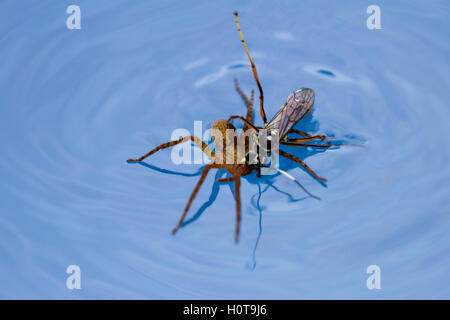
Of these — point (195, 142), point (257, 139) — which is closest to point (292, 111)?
point (257, 139)

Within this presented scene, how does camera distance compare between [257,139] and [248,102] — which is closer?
[257,139]

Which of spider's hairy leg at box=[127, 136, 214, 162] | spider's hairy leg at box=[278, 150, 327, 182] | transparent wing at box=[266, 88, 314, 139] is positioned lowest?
spider's hairy leg at box=[278, 150, 327, 182]

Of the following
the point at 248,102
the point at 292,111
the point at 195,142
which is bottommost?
the point at 195,142

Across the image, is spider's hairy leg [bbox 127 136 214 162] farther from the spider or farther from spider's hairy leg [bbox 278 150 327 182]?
spider's hairy leg [bbox 278 150 327 182]

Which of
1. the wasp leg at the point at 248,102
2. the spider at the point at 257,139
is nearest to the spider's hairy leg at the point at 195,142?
the spider at the point at 257,139

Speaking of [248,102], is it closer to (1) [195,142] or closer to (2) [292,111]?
(2) [292,111]

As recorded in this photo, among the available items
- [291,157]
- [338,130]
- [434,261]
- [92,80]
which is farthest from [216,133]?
[434,261]

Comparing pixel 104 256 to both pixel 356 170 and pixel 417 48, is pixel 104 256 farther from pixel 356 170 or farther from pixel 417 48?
pixel 417 48

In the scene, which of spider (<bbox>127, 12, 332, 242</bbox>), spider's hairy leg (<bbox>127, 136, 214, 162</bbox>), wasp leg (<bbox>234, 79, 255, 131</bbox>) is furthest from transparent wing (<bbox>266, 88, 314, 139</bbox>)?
spider's hairy leg (<bbox>127, 136, 214, 162</bbox>)
